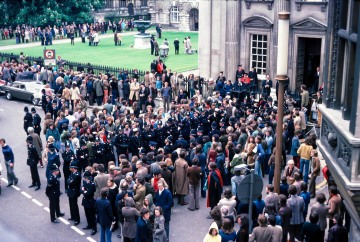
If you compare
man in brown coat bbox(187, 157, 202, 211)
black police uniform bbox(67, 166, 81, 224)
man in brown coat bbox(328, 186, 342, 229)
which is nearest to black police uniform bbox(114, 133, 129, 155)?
man in brown coat bbox(187, 157, 202, 211)

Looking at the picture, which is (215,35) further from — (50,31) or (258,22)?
(50,31)

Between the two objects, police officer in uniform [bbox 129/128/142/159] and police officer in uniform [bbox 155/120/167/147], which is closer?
police officer in uniform [bbox 129/128/142/159]

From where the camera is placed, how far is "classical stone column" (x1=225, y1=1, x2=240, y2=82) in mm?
29500

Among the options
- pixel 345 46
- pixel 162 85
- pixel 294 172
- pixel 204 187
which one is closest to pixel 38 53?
pixel 162 85

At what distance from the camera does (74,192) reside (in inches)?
590

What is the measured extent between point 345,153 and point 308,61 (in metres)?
20.3

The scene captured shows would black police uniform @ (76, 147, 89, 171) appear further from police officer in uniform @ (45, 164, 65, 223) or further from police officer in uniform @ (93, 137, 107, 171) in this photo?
police officer in uniform @ (45, 164, 65, 223)

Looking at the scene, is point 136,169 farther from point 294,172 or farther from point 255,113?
point 255,113

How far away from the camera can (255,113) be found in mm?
21734

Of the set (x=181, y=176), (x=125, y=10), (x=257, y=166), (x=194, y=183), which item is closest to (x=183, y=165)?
(x=181, y=176)

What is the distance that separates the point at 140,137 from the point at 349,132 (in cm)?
1065

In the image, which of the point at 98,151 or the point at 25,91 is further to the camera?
the point at 25,91

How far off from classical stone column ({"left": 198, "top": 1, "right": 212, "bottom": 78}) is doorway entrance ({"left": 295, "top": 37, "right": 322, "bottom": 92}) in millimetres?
5467

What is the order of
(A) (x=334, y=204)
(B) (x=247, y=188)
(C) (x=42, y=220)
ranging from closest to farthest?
(B) (x=247, y=188)
(A) (x=334, y=204)
(C) (x=42, y=220)
